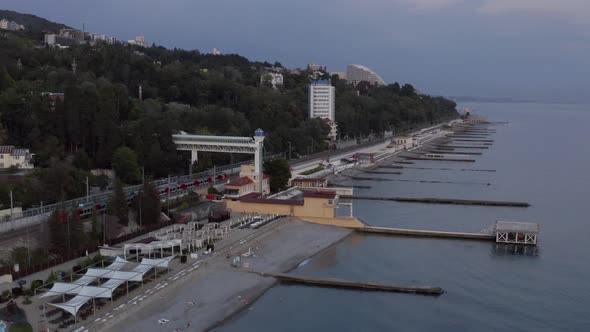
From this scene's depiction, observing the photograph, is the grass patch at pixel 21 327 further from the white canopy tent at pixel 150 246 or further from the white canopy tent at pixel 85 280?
the white canopy tent at pixel 150 246

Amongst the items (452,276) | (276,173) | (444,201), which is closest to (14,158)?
(276,173)

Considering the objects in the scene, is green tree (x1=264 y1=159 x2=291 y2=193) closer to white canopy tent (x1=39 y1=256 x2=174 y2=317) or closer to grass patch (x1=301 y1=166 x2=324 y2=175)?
grass patch (x1=301 y1=166 x2=324 y2=175)

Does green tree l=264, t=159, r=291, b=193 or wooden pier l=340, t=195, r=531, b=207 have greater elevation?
green tree l=264, t=159, r=291, b=193

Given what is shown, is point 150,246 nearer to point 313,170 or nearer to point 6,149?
point 6,149

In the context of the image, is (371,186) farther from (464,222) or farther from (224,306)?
(224,306)

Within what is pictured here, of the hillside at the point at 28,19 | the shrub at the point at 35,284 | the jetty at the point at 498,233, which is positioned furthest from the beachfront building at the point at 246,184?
the hillside at the point at 28,19

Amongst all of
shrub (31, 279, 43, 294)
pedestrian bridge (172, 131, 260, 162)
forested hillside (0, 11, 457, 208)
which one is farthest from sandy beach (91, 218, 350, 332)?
forested hillside (0, 11, 457, 208)
